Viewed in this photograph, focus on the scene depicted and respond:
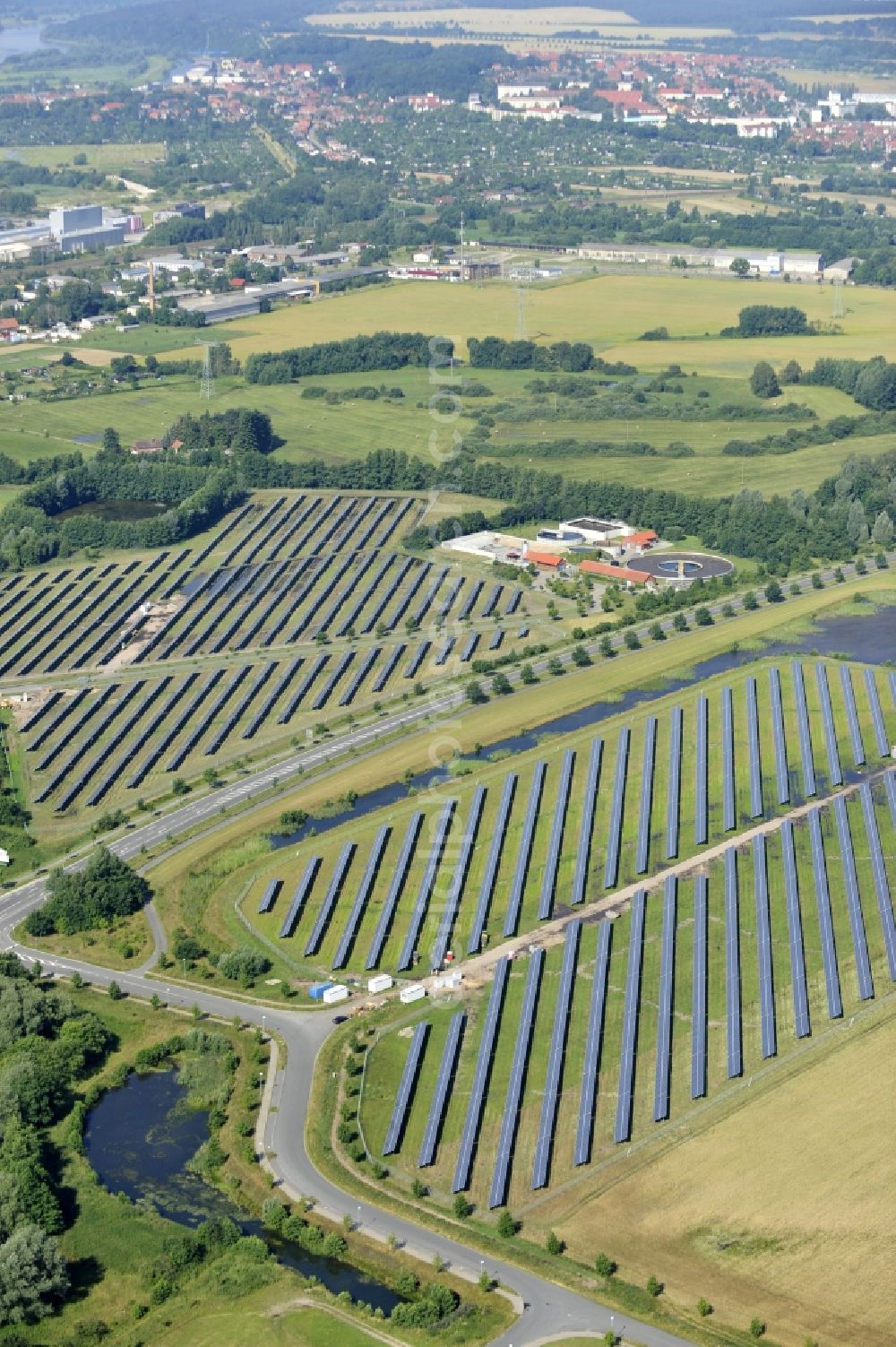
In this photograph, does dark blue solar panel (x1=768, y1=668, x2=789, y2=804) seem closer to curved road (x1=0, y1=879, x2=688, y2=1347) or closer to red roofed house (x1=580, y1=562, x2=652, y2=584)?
red roofed house (x1=580, y1=562, x2=652, y2=584)

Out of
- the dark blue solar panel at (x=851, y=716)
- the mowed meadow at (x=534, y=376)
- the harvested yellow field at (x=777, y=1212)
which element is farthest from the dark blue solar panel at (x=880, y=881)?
the mowed meadow at (x=534, y=376)

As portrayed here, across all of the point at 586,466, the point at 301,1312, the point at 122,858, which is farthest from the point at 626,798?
the point at 586,466

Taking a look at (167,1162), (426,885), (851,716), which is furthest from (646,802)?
(167,1162)

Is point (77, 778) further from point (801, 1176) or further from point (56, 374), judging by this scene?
point (56, 374)

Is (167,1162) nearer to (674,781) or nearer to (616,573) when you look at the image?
(674,781)

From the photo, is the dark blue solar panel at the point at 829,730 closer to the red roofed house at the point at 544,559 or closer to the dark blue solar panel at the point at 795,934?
the dark blue solar panel at the point at 795,934

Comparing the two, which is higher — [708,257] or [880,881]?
[708,257]
